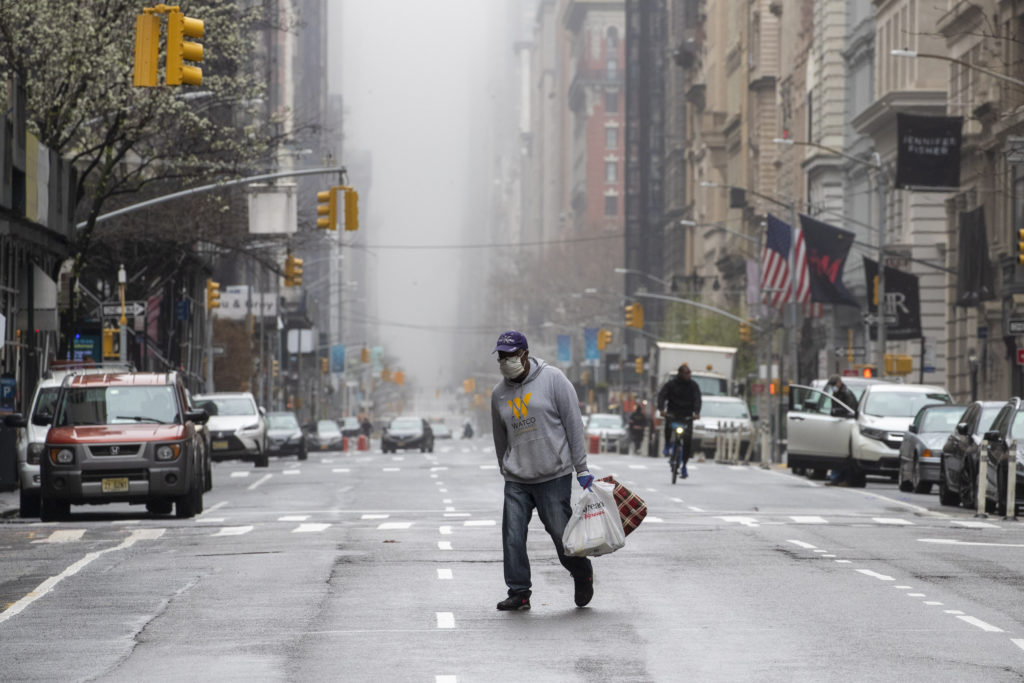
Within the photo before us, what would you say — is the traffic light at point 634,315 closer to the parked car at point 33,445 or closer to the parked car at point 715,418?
the parked car at point 715,418

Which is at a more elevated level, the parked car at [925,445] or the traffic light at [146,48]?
the traffic light at [146,48]

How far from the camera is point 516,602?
13305 millimetres

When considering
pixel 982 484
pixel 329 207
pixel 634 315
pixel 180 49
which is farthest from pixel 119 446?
pixel 634 315

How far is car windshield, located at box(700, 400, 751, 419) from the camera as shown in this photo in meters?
57.3

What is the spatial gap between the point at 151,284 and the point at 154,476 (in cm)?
3671

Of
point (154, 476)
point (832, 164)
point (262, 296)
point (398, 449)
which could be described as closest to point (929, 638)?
point (154, 476)

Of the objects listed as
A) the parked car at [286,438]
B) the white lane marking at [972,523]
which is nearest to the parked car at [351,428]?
the parked car at [286,438]

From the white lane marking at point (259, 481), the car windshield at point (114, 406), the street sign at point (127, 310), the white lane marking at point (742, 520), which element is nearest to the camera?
the white lane marking at point (742, 520)

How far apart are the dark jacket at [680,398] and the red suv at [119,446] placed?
378 inches

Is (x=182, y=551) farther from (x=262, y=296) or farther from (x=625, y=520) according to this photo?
(x=262, y=296)

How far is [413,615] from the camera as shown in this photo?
1313 centimetres

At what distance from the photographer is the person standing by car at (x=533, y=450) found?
13.2 metres

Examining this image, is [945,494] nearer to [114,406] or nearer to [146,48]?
[114,406]

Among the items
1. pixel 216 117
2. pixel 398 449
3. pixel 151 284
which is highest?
pixel 216 117
